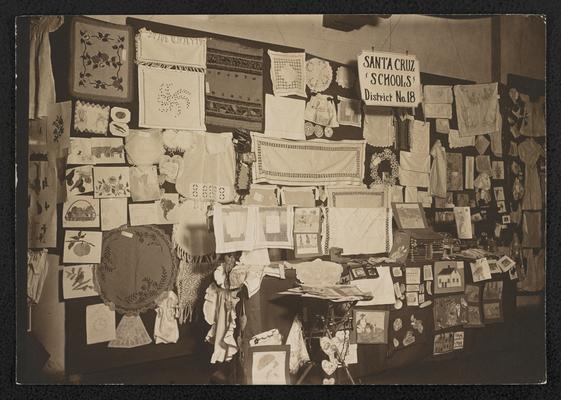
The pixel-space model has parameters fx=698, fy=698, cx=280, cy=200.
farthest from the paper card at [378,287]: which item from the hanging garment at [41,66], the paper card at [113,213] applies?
the hanging garment at [41,66]

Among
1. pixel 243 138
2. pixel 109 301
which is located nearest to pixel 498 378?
pixel 243 138

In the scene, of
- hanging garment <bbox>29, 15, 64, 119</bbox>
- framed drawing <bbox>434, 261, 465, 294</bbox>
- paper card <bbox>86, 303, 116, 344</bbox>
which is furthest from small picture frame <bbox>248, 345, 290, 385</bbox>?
hanging garment <bbox>29, 15, 64, 119</bbox>

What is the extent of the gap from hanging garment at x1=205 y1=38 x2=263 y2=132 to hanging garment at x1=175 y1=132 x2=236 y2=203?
2.7 inches

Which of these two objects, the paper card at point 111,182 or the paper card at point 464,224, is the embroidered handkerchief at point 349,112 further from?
the paper card at point 111,182

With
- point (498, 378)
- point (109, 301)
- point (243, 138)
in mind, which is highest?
point (243, 138)

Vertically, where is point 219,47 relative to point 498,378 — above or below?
above

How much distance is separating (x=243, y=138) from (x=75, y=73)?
2.01 ft

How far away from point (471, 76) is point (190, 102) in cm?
101

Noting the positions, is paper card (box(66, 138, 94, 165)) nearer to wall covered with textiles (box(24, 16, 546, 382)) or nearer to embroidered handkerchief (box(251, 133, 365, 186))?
wall covered with textiles (box(24, 16, 546, 382))

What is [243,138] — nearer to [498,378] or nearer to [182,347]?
[182,347]

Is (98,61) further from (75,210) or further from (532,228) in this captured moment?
(532,228)

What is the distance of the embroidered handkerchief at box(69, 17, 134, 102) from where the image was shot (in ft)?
7.81

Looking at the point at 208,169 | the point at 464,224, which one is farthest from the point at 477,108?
the point at 208,169

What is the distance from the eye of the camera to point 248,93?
2.45 m
